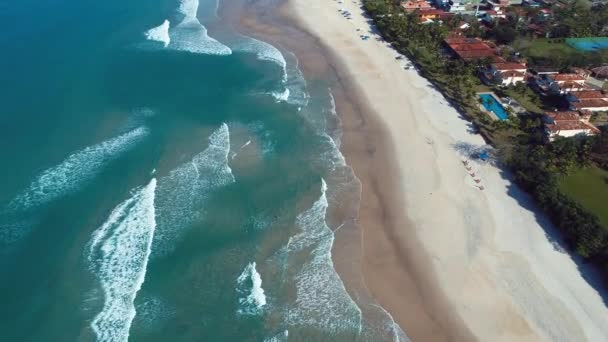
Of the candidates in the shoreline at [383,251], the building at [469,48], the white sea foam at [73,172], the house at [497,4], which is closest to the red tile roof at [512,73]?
the building at [469,48]

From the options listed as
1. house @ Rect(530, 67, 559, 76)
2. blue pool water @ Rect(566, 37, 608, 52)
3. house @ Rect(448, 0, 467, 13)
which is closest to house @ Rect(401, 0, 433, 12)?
house @ Rect(448, 0, 467, 13)

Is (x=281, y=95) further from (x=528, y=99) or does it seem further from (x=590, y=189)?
(x=590, y=189)

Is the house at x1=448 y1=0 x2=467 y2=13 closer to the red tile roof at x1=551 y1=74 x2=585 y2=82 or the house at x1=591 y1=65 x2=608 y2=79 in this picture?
the house at x1=591 y1=65 x2=608 y2=79

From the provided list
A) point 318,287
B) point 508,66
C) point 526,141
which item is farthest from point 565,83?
point 318,287

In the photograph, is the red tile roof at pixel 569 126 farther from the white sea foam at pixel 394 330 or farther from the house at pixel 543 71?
the white sea foam at pixel 394 330

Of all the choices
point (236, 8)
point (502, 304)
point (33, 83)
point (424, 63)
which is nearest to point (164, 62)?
point (33, 83)
